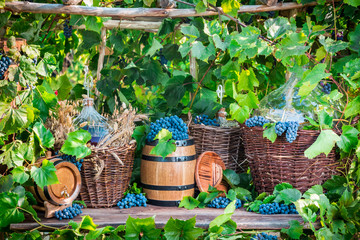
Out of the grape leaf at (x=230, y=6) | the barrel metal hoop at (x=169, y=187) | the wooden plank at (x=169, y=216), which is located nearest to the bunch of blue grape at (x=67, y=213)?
the wooden plank at (x=169, y=216)

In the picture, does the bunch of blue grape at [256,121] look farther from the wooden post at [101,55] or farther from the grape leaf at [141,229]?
the wooden post at [101,55]

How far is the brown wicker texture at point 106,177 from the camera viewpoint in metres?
2.17

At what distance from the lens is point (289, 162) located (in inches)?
88.6

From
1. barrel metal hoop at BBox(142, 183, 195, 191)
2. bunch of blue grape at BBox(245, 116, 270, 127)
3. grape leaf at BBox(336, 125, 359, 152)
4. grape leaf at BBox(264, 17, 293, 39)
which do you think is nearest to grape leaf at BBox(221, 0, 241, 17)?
grape leaf at BBox(264, 17, 293, 39)

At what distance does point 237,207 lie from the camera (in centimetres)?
233

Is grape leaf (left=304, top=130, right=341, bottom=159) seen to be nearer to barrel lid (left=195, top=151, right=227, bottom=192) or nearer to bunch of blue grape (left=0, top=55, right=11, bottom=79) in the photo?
barrel lid (left=195, top=151, right=227, bottom=192)

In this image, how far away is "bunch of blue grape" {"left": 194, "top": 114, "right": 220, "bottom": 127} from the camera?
8.27 feet

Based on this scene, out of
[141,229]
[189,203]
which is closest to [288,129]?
[189,203]

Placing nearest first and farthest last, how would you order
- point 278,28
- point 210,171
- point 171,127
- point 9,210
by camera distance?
1. point 9,210
2. point 278,28
3. point 171,127
4. point 210,171

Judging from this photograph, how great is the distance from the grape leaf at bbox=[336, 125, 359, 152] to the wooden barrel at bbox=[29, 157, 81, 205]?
120cm

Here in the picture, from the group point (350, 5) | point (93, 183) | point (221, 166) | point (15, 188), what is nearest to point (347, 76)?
point (350, 5)

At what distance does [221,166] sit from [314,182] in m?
0.49

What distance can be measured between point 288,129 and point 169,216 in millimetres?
669

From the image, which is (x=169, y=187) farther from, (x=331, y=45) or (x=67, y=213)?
(x=331, y=45)
